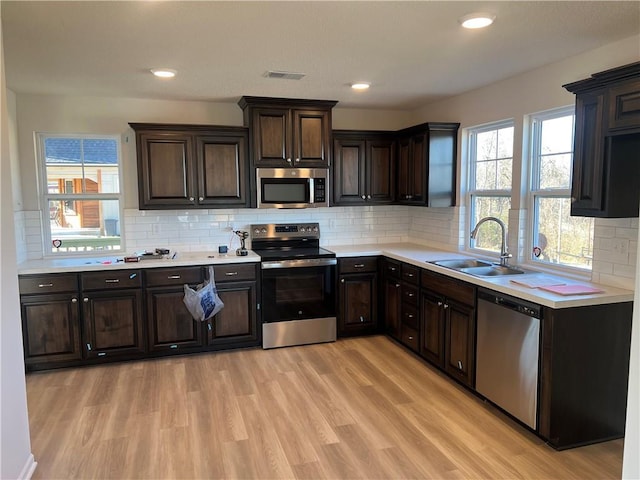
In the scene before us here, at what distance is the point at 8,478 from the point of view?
222 centimetres

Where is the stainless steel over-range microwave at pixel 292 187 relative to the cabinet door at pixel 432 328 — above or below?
above

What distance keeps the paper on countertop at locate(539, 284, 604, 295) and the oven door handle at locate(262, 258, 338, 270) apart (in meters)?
2.13

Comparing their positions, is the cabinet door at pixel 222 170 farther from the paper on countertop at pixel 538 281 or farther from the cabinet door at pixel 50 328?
the paper on countertop at pixel 538 281

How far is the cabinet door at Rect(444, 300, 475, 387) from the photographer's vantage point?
3.37 meters

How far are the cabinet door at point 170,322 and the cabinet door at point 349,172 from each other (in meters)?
1.89

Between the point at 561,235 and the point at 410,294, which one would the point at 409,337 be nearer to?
the point at 410,294

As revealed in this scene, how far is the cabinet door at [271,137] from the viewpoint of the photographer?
4.43m

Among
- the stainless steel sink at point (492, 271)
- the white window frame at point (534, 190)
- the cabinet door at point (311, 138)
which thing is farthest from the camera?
the cabinet door at point (311, 138)

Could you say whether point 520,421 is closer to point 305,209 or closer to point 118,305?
point 305,209

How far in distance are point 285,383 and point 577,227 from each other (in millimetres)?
2494

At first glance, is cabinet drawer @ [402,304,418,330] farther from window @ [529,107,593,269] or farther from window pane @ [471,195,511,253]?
window @ [529,107,593,269]

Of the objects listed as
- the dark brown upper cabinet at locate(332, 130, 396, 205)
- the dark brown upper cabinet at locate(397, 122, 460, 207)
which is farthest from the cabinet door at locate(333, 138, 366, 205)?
the dark brown upper cabinet at locate(397, 122, 460, 207)

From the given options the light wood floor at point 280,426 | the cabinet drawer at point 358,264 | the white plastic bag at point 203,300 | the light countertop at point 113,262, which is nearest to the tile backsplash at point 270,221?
the light countertop at point 113,262

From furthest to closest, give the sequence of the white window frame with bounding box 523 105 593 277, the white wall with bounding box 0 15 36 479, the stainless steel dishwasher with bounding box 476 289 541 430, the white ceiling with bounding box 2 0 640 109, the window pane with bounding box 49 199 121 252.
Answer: the window pane with bounding box 49 199 121 252
the white window frame with bounding box 523 105 593 277
the stainless steel dishwasher with bounding box 476 289 541 430
the white ceiling with bounding box 2 0 640 109
the white wall with bounding box 0 15 36 479
